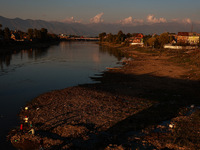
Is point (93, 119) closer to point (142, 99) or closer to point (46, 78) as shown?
point (142, 99)

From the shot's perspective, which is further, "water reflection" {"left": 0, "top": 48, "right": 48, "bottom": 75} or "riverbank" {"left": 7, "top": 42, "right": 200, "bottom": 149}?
"water reflection" {"left": 0, "top": 48, "right": 48, "bottom": 75}

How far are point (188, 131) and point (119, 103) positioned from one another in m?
8.68

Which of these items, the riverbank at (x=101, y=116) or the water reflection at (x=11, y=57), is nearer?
the riverbank at (x=101, y=116)

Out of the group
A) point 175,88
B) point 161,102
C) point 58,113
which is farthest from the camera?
point 175,88

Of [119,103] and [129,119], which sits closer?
[129,119]

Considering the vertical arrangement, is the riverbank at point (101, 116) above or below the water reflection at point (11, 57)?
below

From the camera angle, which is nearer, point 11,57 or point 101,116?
point 101,116

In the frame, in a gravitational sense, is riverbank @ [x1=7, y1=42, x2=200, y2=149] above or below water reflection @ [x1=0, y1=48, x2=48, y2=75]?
below

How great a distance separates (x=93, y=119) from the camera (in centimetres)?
1783

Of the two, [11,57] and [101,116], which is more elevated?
[11,57]

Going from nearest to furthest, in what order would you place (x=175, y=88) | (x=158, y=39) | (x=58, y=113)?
(x=58, y=113), (x=175, y=88), (x=158, y=39)

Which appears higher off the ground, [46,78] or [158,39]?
[158,39]

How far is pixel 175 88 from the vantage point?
96.9 feet

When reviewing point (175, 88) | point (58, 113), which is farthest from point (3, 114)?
point (175, 88)
